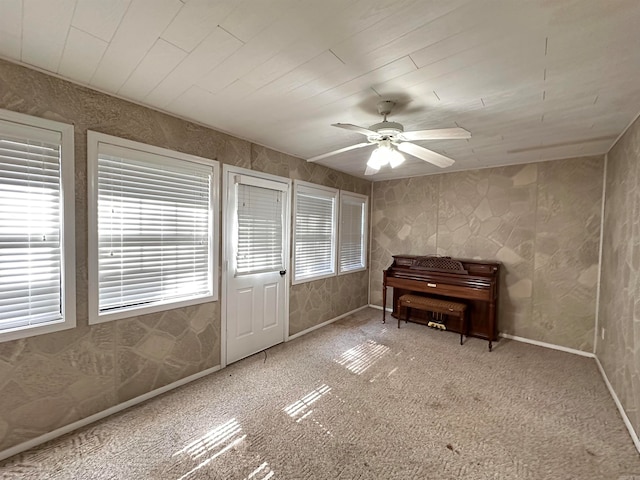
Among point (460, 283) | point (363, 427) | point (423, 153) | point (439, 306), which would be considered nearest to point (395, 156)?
point (423, 153)

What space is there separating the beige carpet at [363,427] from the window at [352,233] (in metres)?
1.83

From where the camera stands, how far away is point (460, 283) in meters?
3.58

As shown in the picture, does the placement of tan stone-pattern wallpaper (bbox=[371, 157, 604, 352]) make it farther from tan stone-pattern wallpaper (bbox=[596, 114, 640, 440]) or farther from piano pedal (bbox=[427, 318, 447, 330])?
piano pedal (bbox=[427, 318, 447, 330])

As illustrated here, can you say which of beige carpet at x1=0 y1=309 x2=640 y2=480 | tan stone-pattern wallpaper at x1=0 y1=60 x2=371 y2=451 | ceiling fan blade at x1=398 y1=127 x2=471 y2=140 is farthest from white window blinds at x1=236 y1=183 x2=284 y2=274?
ceiling fan blade at x1=398 y1=127 x2=471 y2=140

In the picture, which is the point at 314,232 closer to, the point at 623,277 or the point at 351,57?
the point at 351,57

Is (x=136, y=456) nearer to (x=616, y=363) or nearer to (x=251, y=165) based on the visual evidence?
(x=251, y=165)

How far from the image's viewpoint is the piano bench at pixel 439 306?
11.5ft

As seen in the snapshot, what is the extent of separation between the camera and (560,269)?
3422mm

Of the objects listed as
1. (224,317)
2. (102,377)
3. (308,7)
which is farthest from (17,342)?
(308,7)

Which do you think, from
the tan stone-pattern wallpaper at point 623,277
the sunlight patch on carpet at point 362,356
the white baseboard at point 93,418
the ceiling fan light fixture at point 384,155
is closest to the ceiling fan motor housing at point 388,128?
the ceiling fan light fixture at point 384,155

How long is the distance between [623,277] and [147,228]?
4.05m

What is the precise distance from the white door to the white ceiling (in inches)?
33.2

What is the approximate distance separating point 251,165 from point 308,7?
78.6 inches

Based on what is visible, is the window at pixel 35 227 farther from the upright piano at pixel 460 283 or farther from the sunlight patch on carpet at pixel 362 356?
the upright piano at pixel 460 283
